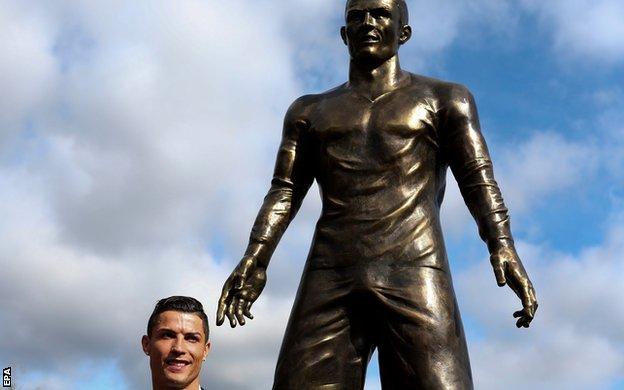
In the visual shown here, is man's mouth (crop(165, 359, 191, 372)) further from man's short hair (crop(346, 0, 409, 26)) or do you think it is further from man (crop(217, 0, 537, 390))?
man's short hair (crop(346, 0, 409, 26))

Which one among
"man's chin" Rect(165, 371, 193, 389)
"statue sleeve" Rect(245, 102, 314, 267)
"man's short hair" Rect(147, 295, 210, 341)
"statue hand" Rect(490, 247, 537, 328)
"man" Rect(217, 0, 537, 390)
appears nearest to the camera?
"man's chin" Rect(165, 371, 193, 389)

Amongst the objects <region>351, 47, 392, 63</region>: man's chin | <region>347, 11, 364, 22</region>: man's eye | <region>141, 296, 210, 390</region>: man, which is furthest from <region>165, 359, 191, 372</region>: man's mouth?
<region>347, 11, 364, 22</region>: man's eye

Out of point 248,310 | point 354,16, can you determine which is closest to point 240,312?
point 248,310

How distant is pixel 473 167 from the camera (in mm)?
7070

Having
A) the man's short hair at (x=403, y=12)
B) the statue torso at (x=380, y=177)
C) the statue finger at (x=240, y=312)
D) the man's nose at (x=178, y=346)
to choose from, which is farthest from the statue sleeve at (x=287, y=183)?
the man's nose at (x=178, y=346)

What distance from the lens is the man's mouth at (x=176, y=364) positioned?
5.30m

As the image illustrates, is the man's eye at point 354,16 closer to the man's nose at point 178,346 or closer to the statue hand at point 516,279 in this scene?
the statue hand at point 516,279

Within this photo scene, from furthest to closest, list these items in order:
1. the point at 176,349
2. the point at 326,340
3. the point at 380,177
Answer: the point at 380,177
the point at 326,340
the point at 176,349

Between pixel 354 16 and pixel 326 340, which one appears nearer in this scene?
pixel 326 340

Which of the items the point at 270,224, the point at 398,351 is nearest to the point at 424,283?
the point at 398,351

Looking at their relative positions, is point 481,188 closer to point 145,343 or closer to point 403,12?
point 403,12

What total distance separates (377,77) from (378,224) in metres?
1.24

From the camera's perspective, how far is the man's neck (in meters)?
7.40

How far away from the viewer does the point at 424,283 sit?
6.73 metres
